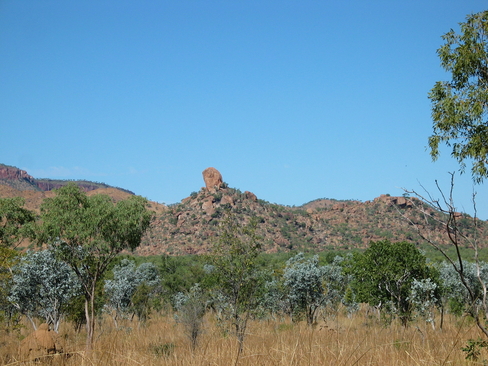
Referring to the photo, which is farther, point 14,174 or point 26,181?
point 26,181

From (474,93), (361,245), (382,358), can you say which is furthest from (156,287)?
(361,245)

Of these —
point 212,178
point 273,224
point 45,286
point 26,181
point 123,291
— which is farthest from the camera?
point 26,181

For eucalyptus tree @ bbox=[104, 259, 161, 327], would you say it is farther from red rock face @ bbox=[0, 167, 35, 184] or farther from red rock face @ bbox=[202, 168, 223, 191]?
red rock face @ bbox=[0, 167, 35, 184]

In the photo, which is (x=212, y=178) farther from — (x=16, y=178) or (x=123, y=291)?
(x=16, y=178)

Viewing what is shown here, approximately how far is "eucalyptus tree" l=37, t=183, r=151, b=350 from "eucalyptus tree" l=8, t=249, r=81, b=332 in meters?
6.45

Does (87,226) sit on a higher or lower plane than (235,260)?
higher

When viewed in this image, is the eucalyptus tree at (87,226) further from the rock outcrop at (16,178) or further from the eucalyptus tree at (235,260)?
the rock outcrop at (16,178)

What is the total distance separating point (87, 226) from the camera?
16.2 m

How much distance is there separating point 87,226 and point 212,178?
8838cm

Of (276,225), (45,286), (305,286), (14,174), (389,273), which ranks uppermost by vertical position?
(14,174)

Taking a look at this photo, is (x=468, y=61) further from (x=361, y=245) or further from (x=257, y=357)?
(x=361, y=245)

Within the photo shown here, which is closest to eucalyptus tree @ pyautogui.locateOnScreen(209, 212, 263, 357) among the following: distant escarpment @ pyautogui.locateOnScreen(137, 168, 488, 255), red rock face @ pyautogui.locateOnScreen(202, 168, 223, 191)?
distant escarpment @ pyautogui.locateOnScreen(137, 168, 488, 255)

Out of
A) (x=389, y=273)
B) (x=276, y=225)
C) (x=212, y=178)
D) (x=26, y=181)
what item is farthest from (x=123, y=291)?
(x=26, y=181)

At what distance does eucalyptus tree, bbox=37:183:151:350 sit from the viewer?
53.3ft
